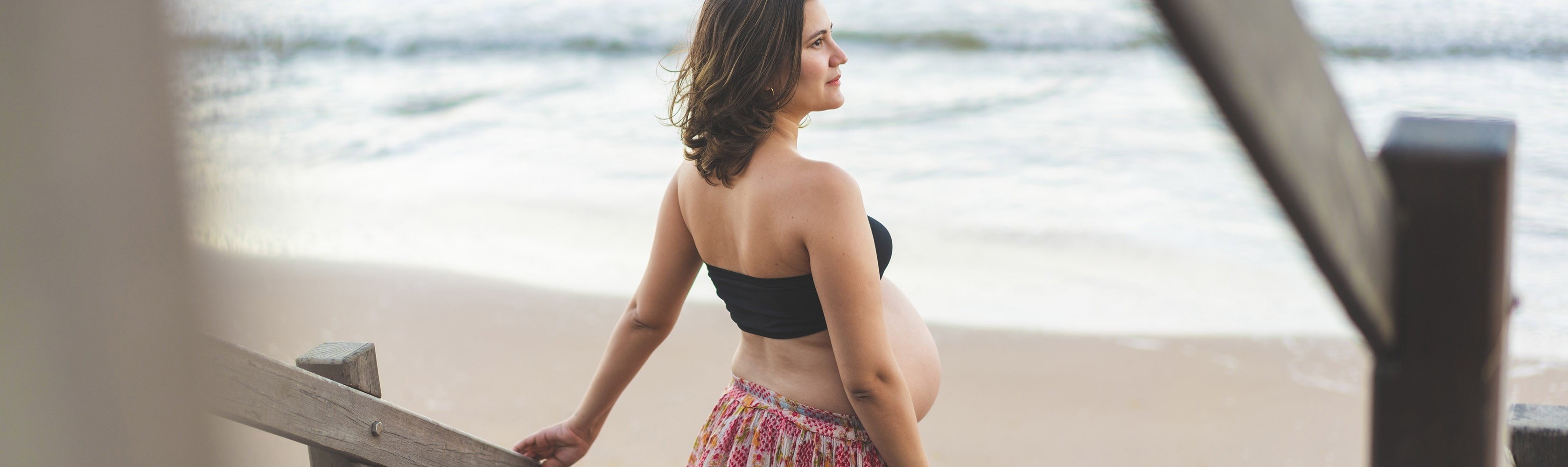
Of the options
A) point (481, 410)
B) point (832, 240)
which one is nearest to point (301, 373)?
point (832, 240)

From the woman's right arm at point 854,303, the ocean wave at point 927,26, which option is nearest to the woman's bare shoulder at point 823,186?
the woman's right arm at point 854,303

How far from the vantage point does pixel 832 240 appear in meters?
1.60

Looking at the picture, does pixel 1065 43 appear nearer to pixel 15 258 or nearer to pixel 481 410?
pixel 481 410

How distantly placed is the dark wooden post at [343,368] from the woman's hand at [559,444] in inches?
14.3

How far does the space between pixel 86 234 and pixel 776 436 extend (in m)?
→ 1.54

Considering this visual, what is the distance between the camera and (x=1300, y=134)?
2.38ft

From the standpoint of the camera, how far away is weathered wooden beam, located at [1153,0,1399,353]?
62 centimetres

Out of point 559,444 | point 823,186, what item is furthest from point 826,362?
point 559,444

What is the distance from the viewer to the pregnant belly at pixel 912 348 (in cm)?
193

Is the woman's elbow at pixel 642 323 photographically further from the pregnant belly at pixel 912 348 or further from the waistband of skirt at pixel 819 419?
the pregnant belly at pixel 912 348

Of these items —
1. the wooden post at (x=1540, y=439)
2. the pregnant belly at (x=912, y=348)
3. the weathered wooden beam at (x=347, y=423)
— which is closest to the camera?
the weathered wooden beam at (x=347, y=423)

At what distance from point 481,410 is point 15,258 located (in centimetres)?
432

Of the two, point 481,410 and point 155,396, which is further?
point 481,410

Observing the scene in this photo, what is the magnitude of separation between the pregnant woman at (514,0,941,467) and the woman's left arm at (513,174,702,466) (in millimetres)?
11
